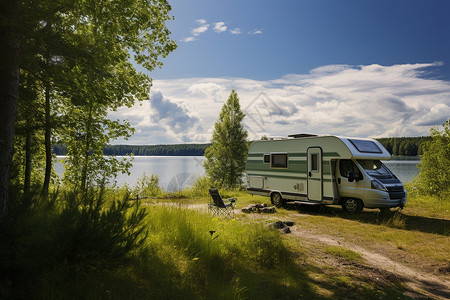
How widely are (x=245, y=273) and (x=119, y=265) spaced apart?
204 centimetres

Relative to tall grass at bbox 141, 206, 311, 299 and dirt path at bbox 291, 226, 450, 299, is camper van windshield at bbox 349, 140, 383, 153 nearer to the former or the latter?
dirt path at bbox 291, 226, 450, 299

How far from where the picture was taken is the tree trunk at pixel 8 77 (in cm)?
409

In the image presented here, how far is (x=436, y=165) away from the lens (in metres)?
17.2

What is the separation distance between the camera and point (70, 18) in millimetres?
7371

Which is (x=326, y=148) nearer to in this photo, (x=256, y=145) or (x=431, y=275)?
(x=256, y=145)

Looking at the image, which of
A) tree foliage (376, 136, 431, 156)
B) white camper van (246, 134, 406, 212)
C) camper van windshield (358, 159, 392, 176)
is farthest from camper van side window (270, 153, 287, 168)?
tree foliage (376, 136, 431, 156)

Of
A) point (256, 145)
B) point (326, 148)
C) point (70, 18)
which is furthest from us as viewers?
point (256, 145)

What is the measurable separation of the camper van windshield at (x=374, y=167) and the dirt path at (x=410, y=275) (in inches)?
171

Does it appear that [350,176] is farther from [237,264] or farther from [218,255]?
[218,255]

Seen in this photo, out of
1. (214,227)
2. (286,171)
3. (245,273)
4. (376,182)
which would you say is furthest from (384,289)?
(286,171)

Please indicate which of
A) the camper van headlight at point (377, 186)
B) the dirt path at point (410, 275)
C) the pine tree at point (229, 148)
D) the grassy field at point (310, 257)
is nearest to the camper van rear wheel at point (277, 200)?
the grassy field at point (310, 257)

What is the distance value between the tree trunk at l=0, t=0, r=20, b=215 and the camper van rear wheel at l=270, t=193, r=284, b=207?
10.7 m

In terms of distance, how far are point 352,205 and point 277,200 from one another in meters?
3.23

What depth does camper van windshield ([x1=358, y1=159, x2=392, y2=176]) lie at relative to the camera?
11.0m
